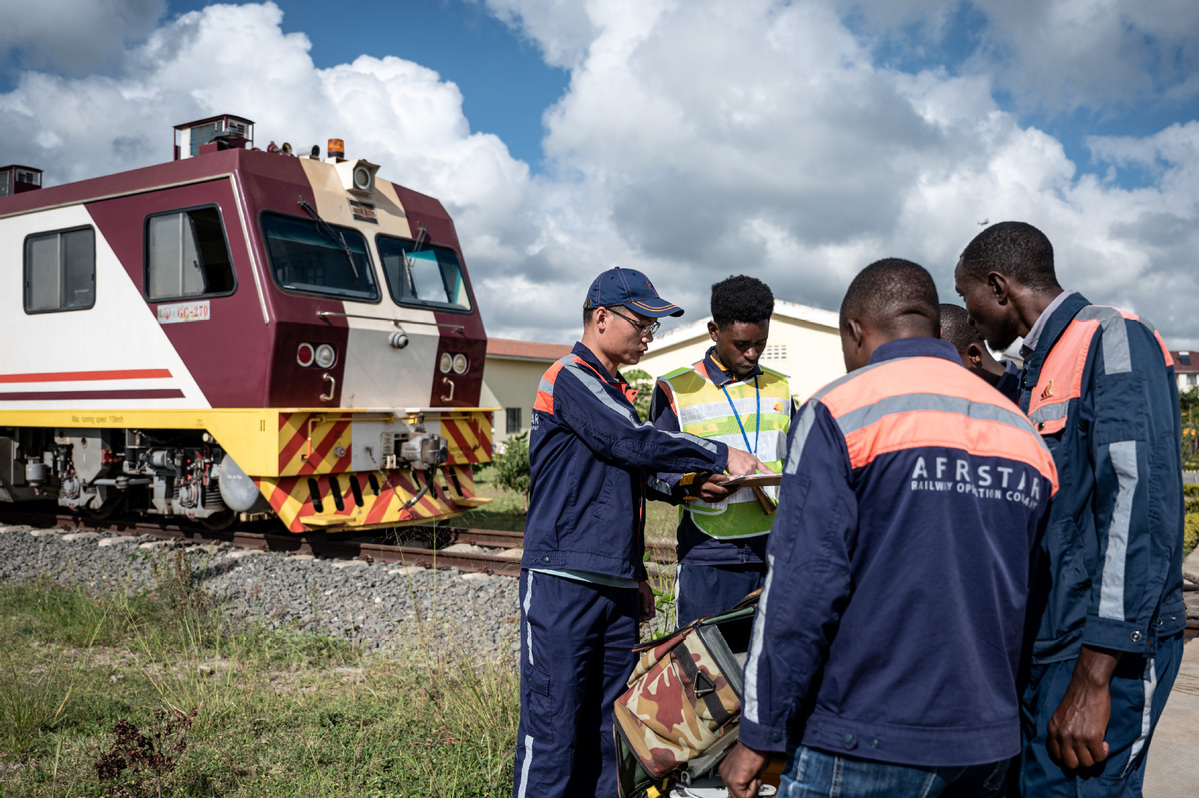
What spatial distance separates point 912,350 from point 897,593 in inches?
21.5

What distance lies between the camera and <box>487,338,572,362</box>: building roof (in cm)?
3083

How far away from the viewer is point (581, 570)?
9.68ft

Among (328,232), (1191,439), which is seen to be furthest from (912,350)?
(1191,439)

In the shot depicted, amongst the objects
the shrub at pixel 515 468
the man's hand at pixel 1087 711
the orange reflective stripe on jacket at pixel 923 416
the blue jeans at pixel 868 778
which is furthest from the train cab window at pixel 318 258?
the man's hand at pixel 1087 711

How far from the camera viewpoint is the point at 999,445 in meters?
1.81

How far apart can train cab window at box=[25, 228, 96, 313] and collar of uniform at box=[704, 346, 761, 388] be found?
25.0 feet

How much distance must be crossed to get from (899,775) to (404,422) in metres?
7.58

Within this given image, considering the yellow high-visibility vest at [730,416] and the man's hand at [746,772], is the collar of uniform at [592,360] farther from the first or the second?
the man's hand at [746,772]

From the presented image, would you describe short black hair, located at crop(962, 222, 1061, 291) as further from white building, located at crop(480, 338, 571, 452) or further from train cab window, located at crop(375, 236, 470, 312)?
white building, located at crop(480, 338, 571, 452)

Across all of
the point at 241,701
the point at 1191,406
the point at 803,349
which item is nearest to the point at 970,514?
the point at 241,701

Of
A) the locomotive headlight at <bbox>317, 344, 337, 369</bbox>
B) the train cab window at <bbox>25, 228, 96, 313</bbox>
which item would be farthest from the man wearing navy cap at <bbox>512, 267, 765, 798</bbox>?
the train cab window at <bbox>25, 228, 96, 313</bbox>

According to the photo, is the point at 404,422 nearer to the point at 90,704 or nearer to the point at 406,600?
the point at 406,600

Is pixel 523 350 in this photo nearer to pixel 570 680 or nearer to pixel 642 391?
pixel 642 391

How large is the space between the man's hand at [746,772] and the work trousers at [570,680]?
3.61 feet
